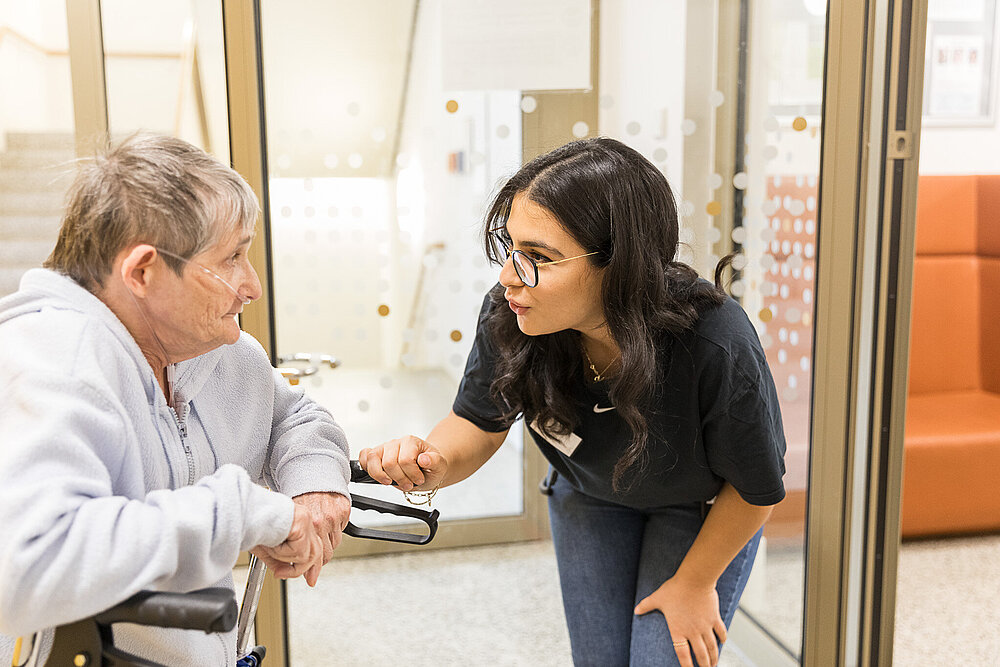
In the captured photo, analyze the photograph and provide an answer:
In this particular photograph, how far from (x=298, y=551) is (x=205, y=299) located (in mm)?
352

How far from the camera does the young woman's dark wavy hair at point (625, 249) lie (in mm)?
1402

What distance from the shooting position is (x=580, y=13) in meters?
2.00

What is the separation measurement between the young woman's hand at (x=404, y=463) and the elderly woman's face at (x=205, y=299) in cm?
42

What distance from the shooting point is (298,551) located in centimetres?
112

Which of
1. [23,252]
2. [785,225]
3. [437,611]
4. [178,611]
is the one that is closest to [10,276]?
[23,252]

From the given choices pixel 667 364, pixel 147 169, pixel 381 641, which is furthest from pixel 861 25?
pixel 381 641

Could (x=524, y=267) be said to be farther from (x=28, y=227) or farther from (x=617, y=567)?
(x=28, y=227)

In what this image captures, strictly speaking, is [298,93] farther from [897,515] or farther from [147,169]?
[897,515]

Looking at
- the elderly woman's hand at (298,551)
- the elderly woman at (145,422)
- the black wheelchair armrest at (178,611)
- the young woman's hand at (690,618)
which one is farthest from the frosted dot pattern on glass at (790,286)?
the black wheelchair armrest at (178,611)

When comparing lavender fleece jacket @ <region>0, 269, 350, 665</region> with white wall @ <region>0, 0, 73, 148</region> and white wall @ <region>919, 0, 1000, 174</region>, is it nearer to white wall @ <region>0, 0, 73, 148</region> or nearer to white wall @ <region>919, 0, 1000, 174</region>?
white wall @ <region>0, 0, 73, 148</region>

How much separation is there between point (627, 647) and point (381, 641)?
0.83 m

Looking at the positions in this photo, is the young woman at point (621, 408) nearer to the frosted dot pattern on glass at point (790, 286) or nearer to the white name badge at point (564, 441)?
the white name badge at point (564, 441)

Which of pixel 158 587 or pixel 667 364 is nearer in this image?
pixel 158 587

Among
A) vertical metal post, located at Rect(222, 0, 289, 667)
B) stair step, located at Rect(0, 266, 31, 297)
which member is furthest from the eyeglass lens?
stair step, located at Rect(0, 266, 31, 297)
